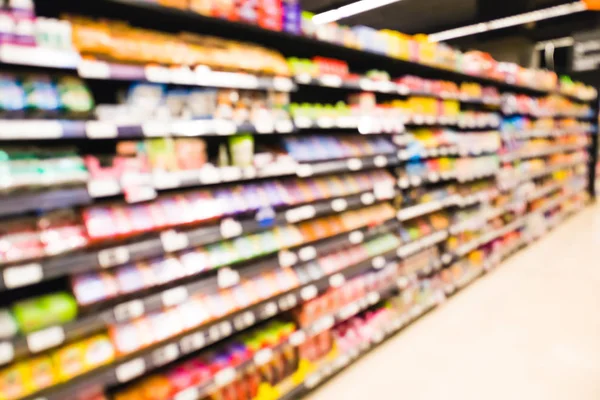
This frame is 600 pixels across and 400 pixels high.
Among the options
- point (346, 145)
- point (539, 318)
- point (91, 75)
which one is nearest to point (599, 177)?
point (539, 318)

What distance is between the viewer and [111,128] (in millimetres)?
1780

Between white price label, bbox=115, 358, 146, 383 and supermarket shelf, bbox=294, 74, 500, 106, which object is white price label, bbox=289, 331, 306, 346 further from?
supermarket shelf, bbox=294, 74, 500, 106

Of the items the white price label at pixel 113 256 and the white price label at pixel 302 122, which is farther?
the white price label at pixel 302 122

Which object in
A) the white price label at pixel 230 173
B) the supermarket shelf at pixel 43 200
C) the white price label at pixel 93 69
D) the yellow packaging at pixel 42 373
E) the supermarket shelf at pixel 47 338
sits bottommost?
the yellow packaging at pixel 42 373

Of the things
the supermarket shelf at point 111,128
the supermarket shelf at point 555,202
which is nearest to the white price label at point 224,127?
the supermarket shelf at point 111,128

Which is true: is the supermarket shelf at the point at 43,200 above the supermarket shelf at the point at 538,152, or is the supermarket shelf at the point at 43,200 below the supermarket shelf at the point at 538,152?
above

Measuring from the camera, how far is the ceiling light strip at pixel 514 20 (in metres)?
7.34

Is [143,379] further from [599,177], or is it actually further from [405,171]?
[599,177]

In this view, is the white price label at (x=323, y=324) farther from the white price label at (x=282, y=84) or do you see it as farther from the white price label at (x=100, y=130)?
the white price label at (x=100, y=130)

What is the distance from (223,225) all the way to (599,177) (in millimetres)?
12237

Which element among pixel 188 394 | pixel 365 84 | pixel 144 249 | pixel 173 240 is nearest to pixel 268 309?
pixel 188 394

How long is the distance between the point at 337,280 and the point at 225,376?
100cm

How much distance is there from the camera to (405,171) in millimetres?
3568

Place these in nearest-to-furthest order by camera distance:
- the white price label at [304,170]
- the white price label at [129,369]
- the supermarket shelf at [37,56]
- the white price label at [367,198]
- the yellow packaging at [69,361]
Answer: the supermarket shelf at [37,56], the yellow packaging at [69,361], the white price label at [129,369], the white price label at [304,170], the white price label at [367,198]
